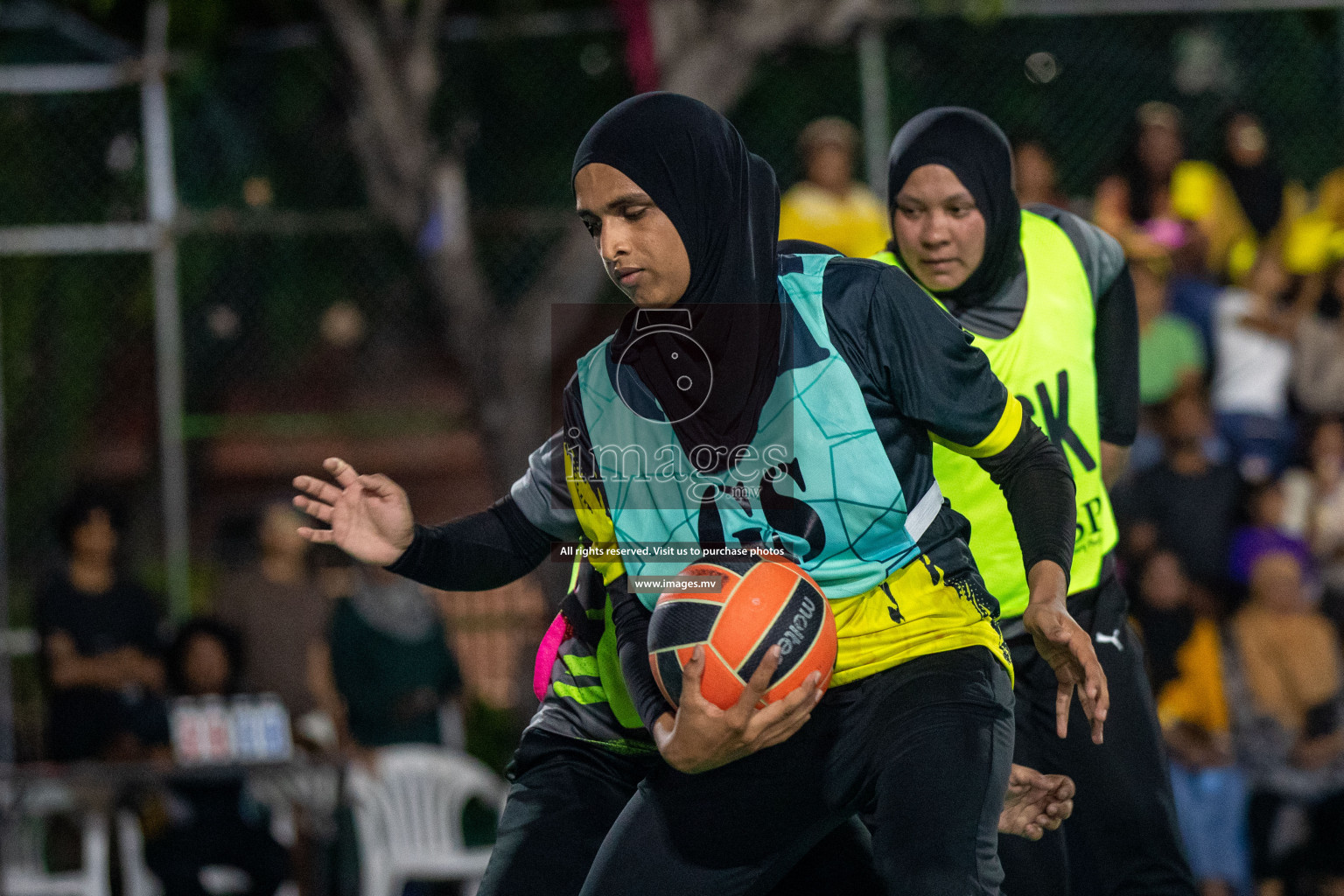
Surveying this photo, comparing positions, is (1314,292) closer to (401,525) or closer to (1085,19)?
(1085,19)

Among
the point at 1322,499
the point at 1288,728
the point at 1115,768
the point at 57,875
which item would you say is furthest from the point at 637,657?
the point at 1322,499

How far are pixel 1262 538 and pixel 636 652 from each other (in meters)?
5.34

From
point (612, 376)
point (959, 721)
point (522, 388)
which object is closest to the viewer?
point (959, 721)

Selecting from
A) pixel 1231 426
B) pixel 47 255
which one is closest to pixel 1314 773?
pixel 1231 426

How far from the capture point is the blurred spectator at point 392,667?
7363 millimetres

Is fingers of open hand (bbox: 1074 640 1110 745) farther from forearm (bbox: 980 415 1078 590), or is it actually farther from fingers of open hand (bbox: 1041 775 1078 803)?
fingers of open hand (bbox: 1041 775 1078 803)

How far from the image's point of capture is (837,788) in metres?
2.82

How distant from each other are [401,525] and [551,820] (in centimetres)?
69

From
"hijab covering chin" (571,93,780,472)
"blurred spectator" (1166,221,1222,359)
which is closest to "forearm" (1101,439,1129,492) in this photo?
"hijab covering chin" (571,93,780,472)

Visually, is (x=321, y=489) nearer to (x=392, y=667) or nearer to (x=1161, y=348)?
(x=392, y=667)

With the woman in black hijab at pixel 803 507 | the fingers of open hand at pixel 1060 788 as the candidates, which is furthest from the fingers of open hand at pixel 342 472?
the fingers of open hand at pixel 1060 788

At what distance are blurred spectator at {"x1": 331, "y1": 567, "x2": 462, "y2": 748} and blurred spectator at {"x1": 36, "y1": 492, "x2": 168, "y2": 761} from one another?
0.94 meters

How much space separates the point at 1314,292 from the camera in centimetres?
804

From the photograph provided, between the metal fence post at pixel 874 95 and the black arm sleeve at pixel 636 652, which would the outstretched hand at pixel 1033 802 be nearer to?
the black arm sleeve at pixel 636 652
